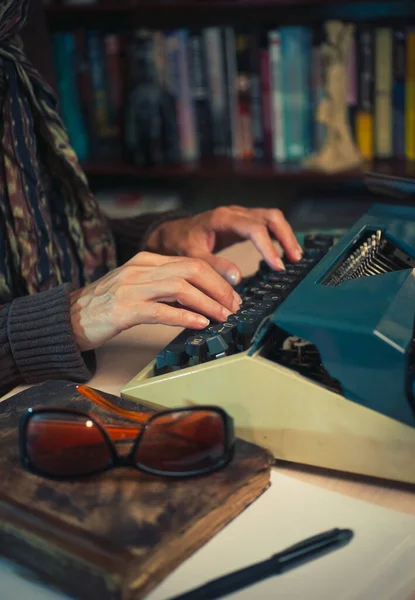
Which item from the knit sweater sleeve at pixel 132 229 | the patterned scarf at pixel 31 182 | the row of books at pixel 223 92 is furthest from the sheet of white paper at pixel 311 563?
the row of books at pixel 223 92

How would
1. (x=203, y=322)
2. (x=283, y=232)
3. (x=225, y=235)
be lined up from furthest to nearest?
1. (x=225, y=235)
2. (x=283, y=232)
3. (x=203, y=322)

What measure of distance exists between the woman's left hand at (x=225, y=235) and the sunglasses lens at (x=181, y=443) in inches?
16.1

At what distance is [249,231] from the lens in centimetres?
112

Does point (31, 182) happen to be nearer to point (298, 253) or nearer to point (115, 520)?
point (298, 253)

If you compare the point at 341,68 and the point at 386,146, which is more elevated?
the point at 341,68

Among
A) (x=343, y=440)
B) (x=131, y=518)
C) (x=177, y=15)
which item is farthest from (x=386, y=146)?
(x=131, y=518)

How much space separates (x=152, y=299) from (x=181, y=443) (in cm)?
26

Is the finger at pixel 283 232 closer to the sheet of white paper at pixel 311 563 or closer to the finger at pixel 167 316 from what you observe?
the finger at pixel 167 316

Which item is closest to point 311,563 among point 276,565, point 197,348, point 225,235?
point 276,565

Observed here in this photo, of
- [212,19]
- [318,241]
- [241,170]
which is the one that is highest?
[212,19]

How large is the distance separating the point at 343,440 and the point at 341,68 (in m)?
1.60

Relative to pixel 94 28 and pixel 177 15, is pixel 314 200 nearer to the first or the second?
pixel 177 15

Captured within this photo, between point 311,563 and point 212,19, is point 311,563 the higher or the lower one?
the lower one

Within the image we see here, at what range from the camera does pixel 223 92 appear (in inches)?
88.2
